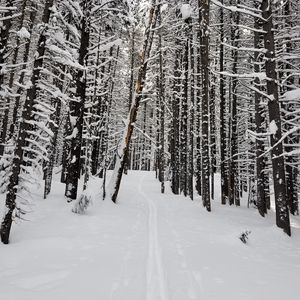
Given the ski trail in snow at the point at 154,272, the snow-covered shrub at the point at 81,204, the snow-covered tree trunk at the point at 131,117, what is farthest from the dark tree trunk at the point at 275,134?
the snow-covered shrub at the point at 81,204

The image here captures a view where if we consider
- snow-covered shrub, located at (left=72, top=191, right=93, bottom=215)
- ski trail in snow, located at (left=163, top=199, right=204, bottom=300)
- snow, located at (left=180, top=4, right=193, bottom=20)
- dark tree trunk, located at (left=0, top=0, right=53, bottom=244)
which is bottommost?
ski trail in snow, located at (left=163, top=199, right=204, bottom=300)

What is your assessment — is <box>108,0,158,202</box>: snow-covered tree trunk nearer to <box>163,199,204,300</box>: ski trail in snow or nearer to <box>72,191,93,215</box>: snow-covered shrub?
<box>72,191,93,215</box>: snow-covered shrub

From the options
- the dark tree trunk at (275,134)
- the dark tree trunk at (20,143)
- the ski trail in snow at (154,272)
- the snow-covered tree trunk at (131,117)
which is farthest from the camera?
the snow-covered tree trunk at (131,117)

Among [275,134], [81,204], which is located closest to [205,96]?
[275,134]

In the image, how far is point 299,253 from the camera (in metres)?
8.48

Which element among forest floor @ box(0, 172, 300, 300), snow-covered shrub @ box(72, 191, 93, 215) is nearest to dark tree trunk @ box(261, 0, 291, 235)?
forest floor @ box(0, 172, 300, 300)

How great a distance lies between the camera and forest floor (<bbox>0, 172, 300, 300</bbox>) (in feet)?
17.0

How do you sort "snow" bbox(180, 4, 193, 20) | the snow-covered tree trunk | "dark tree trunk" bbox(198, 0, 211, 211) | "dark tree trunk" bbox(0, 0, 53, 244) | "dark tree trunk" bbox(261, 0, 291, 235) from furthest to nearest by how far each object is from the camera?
"snow" bbox(180, 4, 193, 20) < the snow-covered tree trunk < "dark tree trunk" bbox(198, 0, 211, 211) < "dark tree trunk" bbox(261, 0, 291, 235) < "dark tree trunk" bbox(0, 0, 53, 244)

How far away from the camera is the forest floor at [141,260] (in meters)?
5.18

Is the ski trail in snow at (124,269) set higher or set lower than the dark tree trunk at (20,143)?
lower

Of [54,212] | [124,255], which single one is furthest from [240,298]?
[54,212]

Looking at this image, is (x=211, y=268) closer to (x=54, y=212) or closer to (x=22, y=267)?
(x=22, y=267)

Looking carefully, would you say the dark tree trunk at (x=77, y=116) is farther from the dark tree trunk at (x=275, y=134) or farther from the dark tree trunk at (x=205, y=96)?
the dark tree trunk at (x=275, y=134)

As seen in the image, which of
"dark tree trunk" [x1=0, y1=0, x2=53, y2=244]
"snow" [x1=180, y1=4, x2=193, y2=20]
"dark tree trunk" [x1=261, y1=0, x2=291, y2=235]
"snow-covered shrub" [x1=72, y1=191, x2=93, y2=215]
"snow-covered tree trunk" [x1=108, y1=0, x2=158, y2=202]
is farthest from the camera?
"snow" [x1=180, y1=4, x2=193, y2=20]
